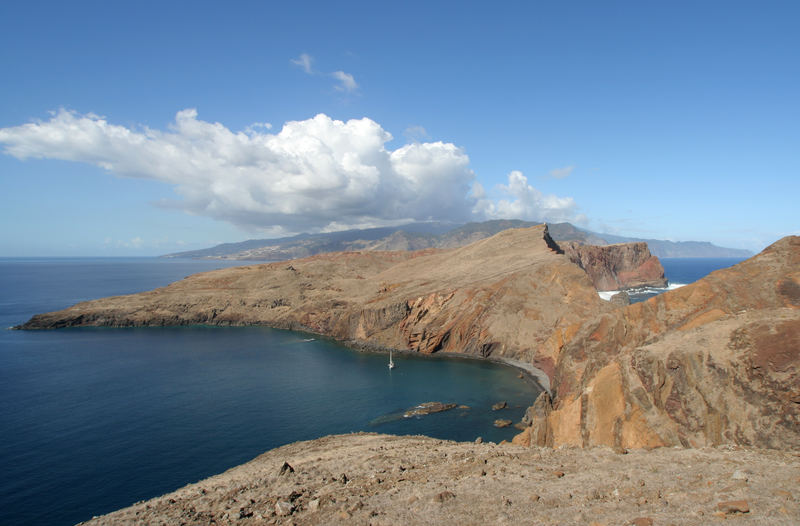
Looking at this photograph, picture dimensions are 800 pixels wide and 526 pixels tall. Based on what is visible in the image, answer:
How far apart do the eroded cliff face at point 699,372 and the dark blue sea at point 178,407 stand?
1518cm

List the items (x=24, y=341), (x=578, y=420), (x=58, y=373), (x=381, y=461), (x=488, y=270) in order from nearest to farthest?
(x=381, y=461) < (x=578, y=420) < (x=58, y=373) < (x=24, y=341) < (x=488, y=270)

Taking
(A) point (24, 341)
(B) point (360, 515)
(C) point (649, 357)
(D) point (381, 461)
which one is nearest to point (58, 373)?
(A) point (24, 341)

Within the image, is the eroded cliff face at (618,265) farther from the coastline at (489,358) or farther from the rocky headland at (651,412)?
the rocky headland at (651,412)

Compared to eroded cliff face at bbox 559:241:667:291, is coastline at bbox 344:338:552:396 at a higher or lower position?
lower

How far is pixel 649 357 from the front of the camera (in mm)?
23000

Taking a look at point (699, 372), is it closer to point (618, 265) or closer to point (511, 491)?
point (511, 491)

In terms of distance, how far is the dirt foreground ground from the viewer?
10844 mm

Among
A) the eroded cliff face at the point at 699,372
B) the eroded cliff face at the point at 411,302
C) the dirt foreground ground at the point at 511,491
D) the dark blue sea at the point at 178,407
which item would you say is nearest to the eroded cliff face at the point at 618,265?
the eroded cliff face at the point at 411,302

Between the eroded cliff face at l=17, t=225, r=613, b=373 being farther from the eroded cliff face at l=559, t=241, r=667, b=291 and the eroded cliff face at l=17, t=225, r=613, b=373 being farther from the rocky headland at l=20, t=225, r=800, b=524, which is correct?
the eroded cliff face at l=559, t=241, r=667, b=291

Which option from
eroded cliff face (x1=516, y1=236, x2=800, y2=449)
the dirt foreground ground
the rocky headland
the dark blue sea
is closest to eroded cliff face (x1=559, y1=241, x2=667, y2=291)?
the rocky headland

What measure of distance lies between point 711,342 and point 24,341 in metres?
115

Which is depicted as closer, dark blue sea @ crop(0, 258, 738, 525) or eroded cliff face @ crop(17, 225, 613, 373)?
dark blue sea @ crop(0, 258, 738, 525)

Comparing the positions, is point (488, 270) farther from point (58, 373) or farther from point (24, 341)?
point (24, 341)

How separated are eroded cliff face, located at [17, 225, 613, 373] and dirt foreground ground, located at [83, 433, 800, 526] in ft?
137
